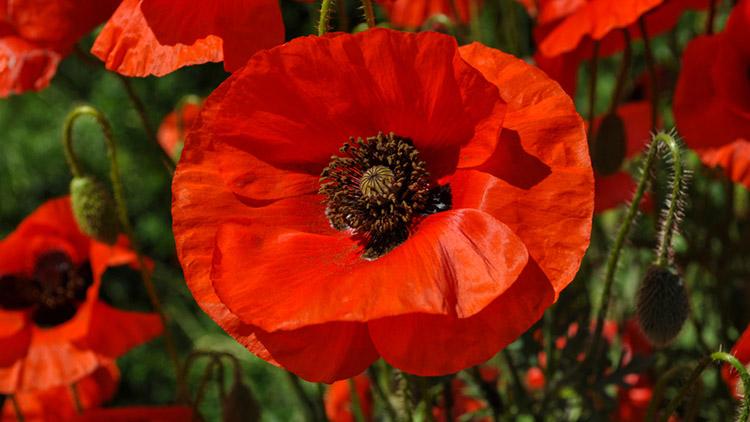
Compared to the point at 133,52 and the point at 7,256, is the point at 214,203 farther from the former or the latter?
the point at 7,256

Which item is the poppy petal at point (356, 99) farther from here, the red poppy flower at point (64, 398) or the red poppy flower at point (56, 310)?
the red poppy flower at point (64, 398)

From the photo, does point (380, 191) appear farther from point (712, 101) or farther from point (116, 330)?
point (116, 330)

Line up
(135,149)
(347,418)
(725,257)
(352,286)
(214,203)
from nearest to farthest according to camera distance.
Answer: (352,286), (214,203), (725,257), (347,418), (135,149)

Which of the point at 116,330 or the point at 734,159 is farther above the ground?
the point at 734,159

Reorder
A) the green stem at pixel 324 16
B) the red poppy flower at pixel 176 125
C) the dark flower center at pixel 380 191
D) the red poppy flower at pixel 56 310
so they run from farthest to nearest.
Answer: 1. the red poppy flower at pixel 176 125
2. the red poppy flower at pixel 56 310
3. the dark flower center at pixel 380 191
4. the green stem at pixel 324 16

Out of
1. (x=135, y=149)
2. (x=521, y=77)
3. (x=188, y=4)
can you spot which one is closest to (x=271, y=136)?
(x=188, y=4)

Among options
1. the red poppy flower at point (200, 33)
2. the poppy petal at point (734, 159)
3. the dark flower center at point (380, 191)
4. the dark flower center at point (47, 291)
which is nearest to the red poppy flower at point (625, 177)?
the poppy petal at point (734, 159)

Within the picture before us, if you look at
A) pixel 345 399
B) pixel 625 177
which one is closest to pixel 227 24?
pixel 625 177
